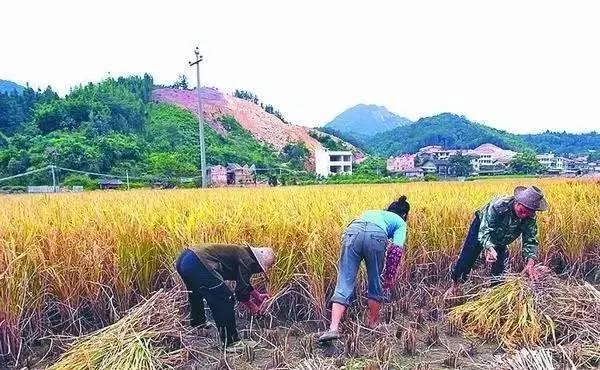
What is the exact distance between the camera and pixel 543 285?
398 centimetres

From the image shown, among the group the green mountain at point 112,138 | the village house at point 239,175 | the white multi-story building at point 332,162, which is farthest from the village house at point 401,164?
the village house at point 239,175

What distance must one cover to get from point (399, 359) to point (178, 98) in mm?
70898

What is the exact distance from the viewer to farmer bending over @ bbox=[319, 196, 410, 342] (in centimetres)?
365

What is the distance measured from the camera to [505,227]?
4.31 m

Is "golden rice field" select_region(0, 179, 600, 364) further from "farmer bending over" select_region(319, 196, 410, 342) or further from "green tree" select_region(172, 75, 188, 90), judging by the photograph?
"green tree" select_region(172, 75, 188, 90)

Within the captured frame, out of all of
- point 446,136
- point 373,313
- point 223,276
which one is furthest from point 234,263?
point 446,136

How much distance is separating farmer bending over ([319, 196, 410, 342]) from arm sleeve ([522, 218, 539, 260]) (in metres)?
1.11

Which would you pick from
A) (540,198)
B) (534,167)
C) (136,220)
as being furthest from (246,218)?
(534,167)

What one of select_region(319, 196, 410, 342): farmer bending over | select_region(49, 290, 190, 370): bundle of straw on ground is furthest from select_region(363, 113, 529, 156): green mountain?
select_region(49, 290, 190, 370): bundle of straw on ground

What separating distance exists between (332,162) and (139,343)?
59012 mm

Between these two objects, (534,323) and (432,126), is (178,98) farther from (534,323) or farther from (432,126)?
(534,323)

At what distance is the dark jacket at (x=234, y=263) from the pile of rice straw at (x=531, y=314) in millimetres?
1525

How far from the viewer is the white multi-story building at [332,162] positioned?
60494 mm

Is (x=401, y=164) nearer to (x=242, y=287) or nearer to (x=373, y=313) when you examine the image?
(x=373, y=313)
